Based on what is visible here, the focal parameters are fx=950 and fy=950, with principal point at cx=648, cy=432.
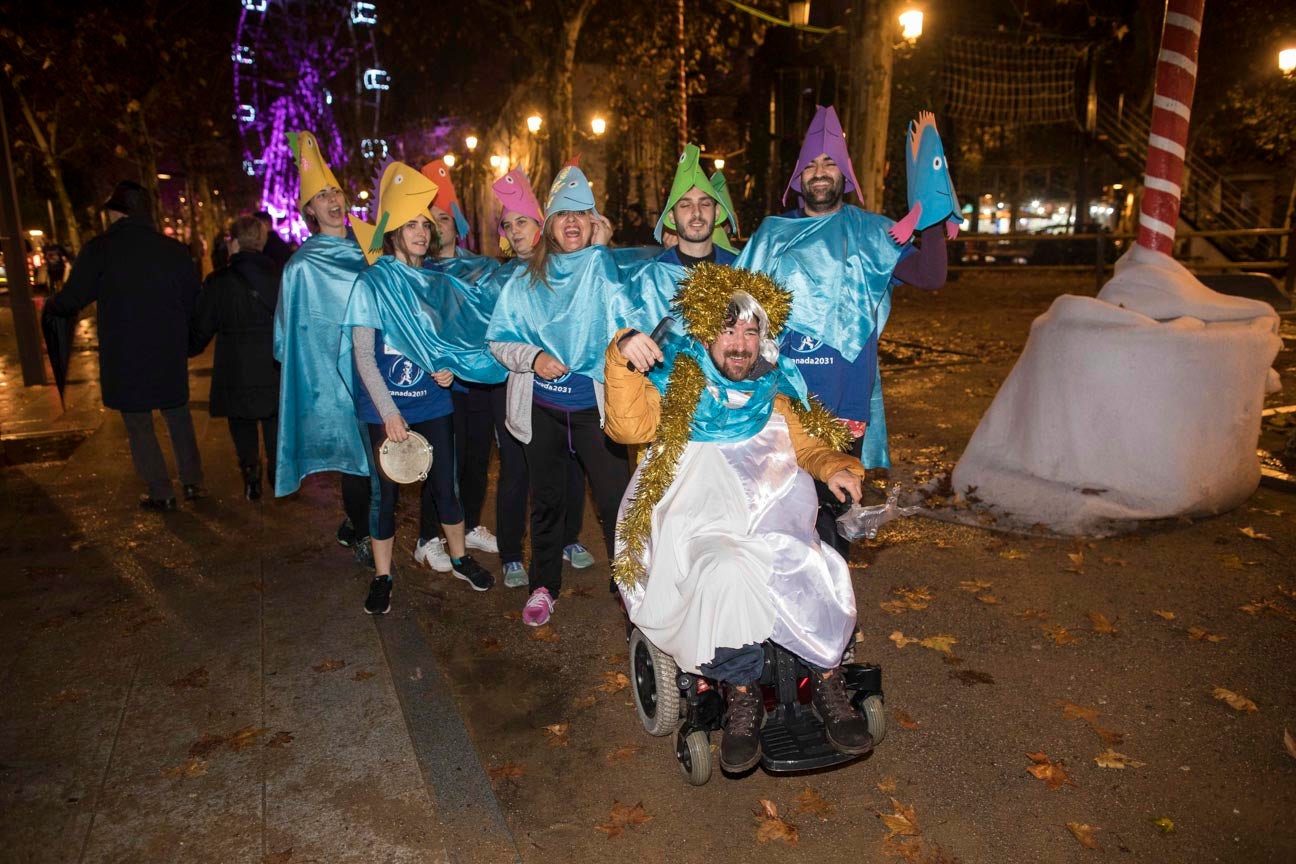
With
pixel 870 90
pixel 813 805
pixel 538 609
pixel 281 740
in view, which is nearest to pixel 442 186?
pixel 538 609

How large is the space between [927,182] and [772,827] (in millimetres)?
2713

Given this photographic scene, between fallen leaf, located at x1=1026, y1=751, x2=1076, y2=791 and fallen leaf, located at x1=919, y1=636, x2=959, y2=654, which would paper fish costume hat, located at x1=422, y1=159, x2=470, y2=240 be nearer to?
fallen leaf, located at x1=919, y1=636, x2=959, y2=654

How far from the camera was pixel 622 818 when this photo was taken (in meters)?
3.23

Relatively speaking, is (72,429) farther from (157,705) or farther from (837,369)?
(837,369)

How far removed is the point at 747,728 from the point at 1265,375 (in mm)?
4368

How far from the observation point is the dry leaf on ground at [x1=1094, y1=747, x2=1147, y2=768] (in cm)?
338

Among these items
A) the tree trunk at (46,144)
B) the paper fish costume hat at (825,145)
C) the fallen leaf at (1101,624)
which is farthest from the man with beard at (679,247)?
the tree trunk at (46,144)

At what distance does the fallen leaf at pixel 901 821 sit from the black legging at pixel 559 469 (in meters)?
1.91

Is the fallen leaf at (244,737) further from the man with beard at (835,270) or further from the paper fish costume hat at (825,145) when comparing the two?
the paper fish costume hat at (825,145)

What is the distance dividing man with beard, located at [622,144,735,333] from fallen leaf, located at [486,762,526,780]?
1966 mm

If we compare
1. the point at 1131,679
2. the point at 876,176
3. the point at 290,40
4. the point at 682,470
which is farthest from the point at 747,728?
the point at 290,40

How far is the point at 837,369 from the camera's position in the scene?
4465 millimetres

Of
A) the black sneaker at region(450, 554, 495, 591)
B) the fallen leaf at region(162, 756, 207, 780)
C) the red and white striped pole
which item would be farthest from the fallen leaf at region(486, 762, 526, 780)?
the red and white striped pole

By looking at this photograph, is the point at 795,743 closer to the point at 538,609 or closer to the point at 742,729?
the point at 742,729
